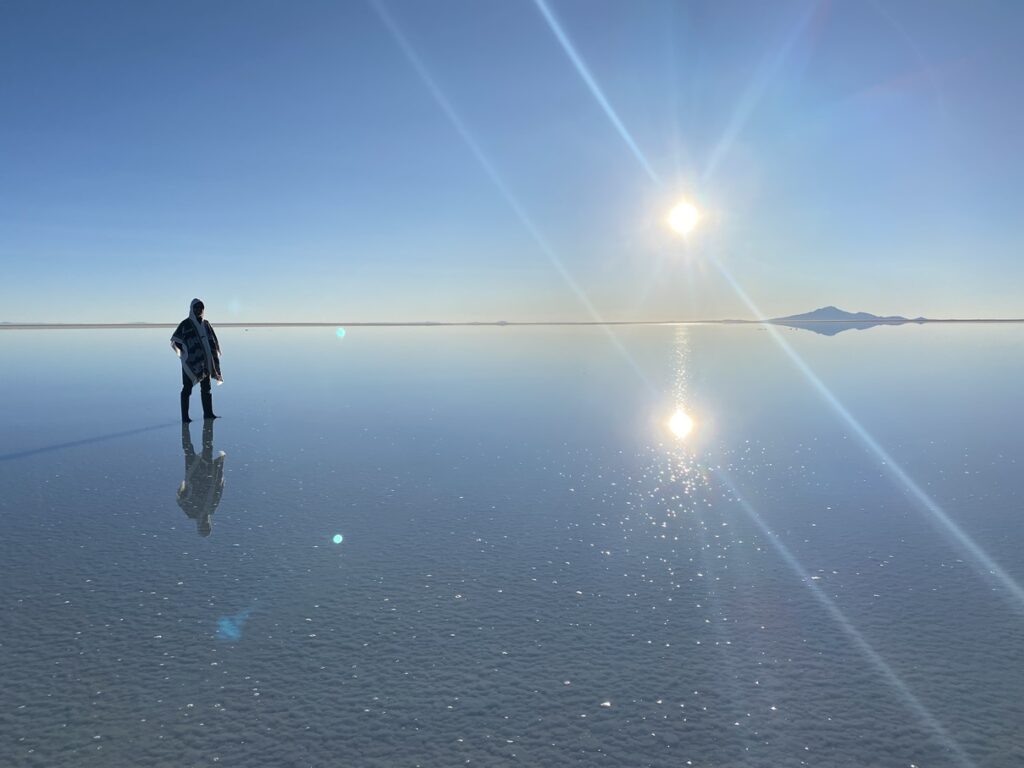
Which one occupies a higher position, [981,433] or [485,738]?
[981,433]

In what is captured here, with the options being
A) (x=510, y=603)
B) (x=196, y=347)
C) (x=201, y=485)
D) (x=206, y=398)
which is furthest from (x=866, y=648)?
(x=206, y=398)

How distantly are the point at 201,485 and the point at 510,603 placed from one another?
227 inches

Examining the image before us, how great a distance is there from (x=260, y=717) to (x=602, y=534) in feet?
13.7

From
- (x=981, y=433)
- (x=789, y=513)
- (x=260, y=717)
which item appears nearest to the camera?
(x=260, y=717)

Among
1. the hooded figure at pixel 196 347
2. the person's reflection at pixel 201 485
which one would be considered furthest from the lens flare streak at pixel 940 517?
the hooded figure at pixel 196 347

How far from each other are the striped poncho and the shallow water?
2.49m

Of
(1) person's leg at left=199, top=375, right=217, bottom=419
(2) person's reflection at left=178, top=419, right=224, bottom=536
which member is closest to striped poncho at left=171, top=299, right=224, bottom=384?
(1) person's leg at left=199, top=375, right=217, bottom=419

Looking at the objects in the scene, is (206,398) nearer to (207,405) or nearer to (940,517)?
(207,405)

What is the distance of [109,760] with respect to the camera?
3.42 metres

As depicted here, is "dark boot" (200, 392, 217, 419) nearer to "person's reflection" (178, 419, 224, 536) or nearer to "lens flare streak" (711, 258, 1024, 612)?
"person's reflection" (178, 419, 224, 536)

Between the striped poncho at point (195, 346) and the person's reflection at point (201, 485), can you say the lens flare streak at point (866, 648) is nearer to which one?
the person's reflection at point (201, 485)

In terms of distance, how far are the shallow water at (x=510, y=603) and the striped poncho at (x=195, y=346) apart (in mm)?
2487

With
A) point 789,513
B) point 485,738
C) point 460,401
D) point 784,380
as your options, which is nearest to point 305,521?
point 485,738

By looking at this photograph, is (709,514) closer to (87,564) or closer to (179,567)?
(179,567)
